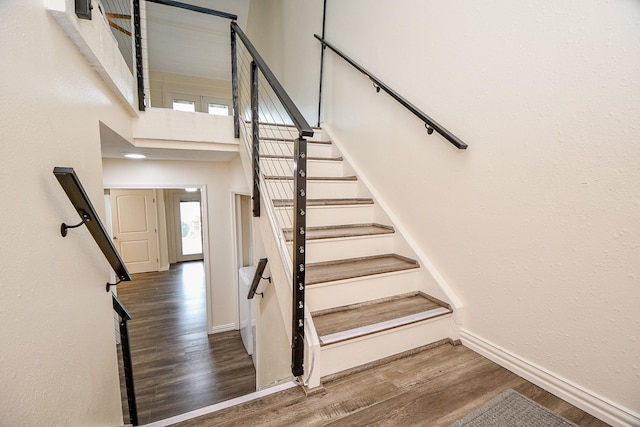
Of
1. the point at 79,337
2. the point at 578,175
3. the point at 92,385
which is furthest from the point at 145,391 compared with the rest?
the point at 578,175

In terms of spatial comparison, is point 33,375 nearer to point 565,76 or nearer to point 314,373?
point 314,373

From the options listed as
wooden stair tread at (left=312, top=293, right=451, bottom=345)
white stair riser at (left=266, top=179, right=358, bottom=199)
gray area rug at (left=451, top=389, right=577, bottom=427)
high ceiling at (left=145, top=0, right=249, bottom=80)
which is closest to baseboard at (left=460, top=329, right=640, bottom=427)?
gray area rug at (left=451, top=389, right=577, bottom=427)

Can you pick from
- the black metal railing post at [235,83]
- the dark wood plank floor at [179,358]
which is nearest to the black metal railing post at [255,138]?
the black metal railing post at [235,83]

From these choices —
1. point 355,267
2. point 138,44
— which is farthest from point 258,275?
point 138,44

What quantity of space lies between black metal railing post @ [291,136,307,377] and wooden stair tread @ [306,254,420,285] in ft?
0.91

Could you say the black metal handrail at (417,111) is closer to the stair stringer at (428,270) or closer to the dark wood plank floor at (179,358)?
the stair stringer at (428,270)

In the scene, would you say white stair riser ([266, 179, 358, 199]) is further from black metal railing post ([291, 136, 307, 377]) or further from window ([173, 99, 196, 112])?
window ([173, 99, 196, 112])

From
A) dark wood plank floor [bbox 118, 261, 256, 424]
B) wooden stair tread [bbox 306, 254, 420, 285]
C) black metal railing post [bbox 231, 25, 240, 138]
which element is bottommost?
dark wood plank floor [bbox 118, 261, 256, 424]

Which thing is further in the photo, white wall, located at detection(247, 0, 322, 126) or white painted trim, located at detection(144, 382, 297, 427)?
white wall, located at detection(247, 0, 322, 126)

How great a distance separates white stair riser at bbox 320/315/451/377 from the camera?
1370 mm

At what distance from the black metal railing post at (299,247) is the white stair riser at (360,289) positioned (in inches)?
10.7

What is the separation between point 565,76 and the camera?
1186mm

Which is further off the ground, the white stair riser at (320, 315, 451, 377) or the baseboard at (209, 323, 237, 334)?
the white stair riser at (320, 315, 451, 377)

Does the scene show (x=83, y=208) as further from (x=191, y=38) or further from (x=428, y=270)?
(x=191, y=38)
